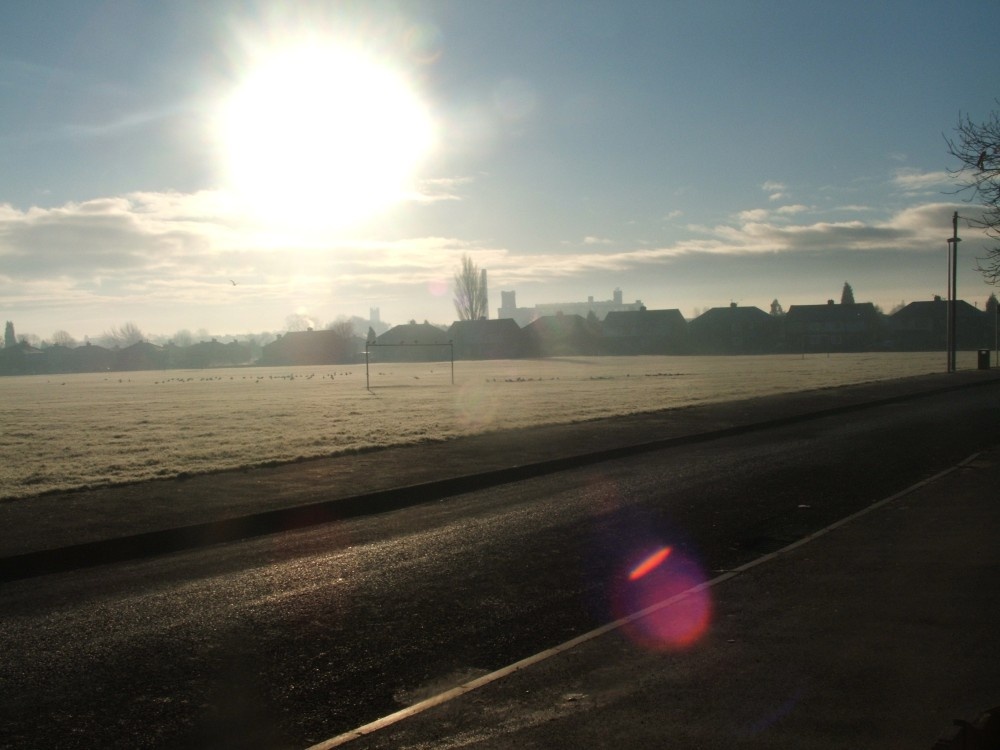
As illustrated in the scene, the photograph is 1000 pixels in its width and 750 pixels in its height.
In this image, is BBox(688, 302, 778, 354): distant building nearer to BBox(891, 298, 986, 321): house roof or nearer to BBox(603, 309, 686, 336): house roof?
BBox(603, 309, 686, 336): house roof

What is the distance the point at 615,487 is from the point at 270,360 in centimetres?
12737

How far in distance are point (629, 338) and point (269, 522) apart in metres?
122

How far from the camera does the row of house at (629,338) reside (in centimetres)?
11500

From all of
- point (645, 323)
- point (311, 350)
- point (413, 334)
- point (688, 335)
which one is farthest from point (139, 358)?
point (688, 335)

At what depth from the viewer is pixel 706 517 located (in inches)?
369

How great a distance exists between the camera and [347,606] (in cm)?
627

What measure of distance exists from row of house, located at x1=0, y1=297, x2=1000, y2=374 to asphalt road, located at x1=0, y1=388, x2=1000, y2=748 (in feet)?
335

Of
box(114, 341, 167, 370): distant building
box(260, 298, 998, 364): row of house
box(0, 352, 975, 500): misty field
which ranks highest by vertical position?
box(260, 298, 998, 364): row of house

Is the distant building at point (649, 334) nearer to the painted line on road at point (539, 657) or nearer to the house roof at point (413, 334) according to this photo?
the house roof at point (413, 334)

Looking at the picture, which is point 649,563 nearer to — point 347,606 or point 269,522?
point 347,606

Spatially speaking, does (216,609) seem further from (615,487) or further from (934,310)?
(934,310)

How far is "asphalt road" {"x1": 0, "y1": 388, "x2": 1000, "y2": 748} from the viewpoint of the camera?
4.50 metres

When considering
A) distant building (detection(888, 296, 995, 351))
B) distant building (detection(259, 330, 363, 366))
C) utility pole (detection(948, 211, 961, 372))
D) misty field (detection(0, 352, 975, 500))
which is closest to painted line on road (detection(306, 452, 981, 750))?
misty field (detection(0, 352, 975, 500))

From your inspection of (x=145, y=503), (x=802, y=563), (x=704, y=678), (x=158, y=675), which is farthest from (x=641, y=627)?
(x=145, y=503)
